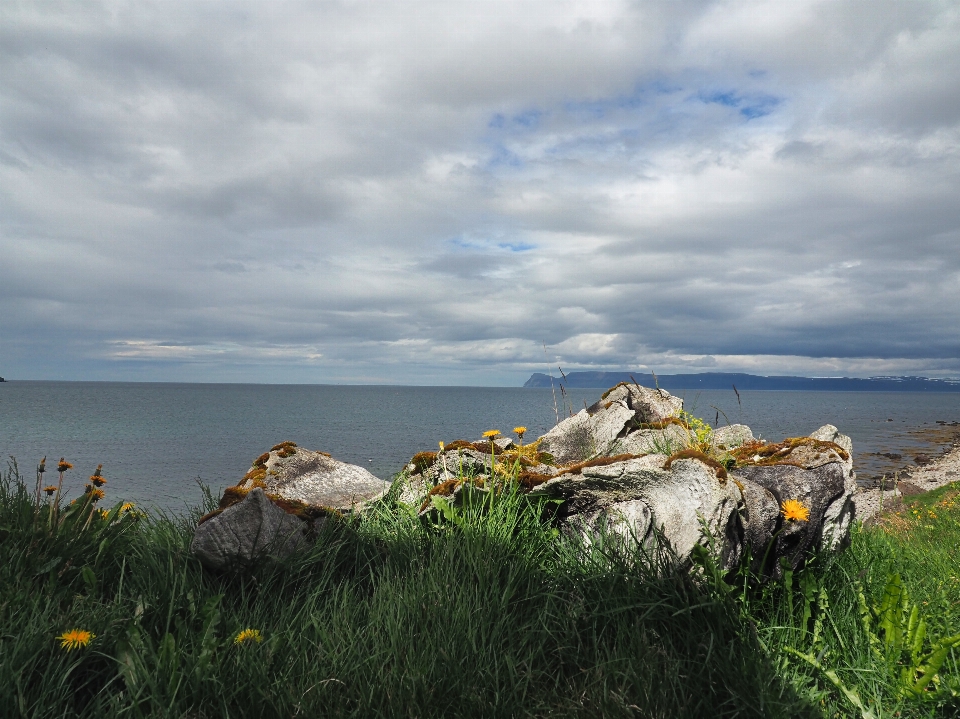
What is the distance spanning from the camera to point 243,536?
407cm

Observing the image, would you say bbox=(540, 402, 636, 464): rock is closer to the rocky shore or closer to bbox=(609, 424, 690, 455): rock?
bbox=(609, 424, 690, 455): rock

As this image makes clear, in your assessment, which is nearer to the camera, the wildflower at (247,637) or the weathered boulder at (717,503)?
the wildflower at (247,637)

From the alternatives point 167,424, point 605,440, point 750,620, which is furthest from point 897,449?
point 167,424

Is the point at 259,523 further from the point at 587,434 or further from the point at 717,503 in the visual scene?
the point at 587,434

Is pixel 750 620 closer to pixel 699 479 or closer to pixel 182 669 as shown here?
pixel 699 479

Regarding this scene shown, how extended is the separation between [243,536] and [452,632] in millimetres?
1824

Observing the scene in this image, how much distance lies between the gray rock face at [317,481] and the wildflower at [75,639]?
8.73ft

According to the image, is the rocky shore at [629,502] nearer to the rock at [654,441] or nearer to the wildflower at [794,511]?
the wildflower at [794,511]

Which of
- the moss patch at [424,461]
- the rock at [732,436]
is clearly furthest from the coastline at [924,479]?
the moss patch at [424,461]

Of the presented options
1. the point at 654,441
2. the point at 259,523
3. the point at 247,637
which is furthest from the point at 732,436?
the point at 247,637

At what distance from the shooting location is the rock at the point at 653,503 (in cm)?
404

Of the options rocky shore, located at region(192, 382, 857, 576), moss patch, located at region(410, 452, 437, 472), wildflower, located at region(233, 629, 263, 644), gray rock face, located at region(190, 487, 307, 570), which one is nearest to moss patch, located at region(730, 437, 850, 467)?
rocky shore, located at region(192, 382, 857, 576)

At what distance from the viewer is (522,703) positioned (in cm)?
290

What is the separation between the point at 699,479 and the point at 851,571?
132 cm
